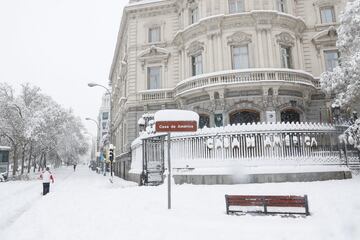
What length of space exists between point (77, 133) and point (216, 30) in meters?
52.0

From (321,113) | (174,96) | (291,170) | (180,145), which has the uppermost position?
(174,96)

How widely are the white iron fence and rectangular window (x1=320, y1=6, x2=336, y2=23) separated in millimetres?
14485

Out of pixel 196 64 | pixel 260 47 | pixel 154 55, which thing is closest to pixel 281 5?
pixel 260 47

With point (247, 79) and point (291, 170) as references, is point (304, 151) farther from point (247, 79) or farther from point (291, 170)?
point (247, 79)

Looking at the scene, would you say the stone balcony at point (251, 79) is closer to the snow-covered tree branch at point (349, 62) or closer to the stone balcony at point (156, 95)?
the snow-covered tree branch at point (349, 62)

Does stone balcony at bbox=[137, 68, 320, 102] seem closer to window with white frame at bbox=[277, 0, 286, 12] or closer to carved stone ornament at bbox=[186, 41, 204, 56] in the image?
carved stone ornament at bbox=[186, 41, 204, 56]

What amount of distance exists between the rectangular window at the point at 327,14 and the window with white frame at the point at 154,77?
556 inches

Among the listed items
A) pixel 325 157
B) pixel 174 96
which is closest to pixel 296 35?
pixel 174 96

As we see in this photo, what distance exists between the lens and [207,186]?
13.7 meters

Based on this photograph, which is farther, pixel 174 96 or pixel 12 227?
pixel 174 96

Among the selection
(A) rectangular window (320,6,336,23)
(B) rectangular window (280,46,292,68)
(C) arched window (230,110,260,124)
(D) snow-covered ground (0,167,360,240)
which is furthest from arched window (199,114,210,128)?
(A) rectangular window (320,6,336,23)

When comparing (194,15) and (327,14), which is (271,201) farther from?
(327,14)

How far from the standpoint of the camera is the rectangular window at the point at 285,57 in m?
23.4

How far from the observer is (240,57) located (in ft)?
76.6
